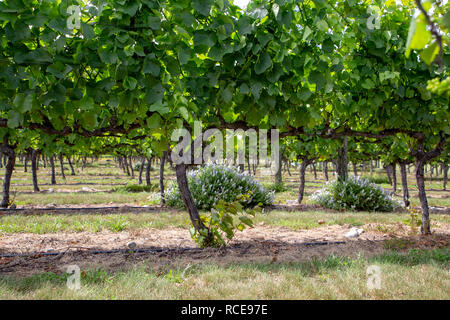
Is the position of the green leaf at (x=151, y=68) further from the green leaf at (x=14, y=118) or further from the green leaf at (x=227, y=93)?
the green leaf at (x=14, y=118)

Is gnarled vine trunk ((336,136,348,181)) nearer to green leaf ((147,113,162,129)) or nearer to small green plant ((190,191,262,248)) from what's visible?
small green plant ((190,191,262,248))

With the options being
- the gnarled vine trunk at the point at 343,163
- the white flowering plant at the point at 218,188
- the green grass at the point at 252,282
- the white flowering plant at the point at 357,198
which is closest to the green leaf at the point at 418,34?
the green grass at the point at 252,282

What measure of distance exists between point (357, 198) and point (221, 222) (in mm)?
7311

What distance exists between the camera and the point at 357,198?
394 inches

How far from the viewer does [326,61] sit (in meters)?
3.11

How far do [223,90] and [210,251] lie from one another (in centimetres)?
255

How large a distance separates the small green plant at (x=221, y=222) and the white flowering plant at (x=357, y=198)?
6.50m

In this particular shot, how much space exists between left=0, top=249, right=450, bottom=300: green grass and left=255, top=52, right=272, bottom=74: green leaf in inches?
89.1

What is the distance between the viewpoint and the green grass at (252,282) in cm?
301

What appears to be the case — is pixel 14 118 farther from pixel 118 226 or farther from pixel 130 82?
pixel 118 226

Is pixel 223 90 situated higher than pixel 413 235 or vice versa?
pixel 223 90
